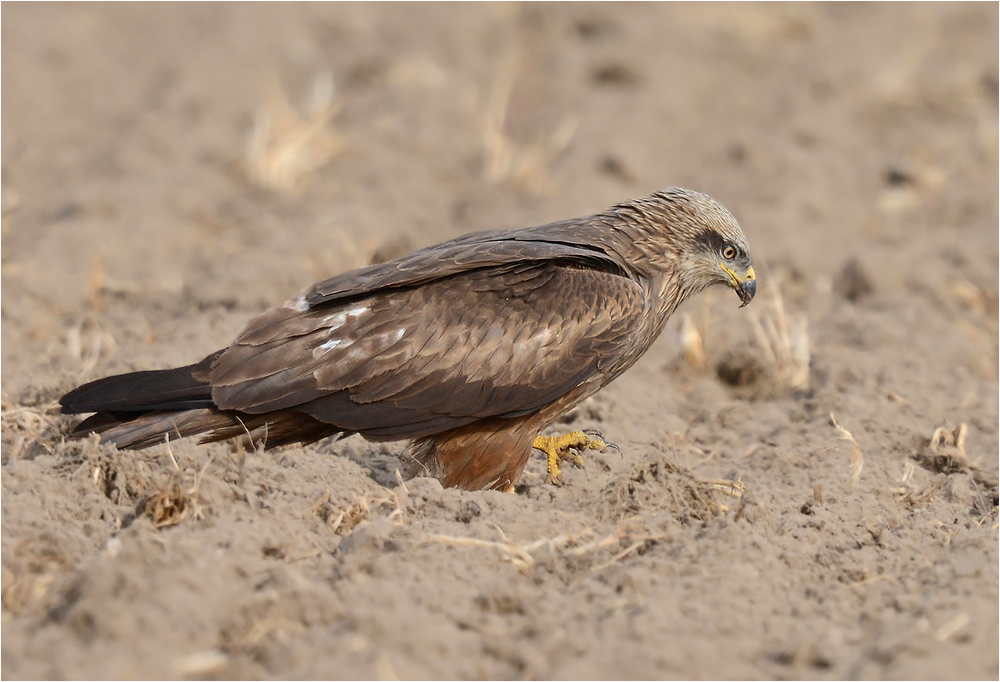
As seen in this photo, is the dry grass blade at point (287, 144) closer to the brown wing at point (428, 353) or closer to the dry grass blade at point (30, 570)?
the brown wing at point (428, 353)

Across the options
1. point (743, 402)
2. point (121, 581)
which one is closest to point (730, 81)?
point (743, 402)

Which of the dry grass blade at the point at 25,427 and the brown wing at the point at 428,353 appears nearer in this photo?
the brown wing at the point at 428,353

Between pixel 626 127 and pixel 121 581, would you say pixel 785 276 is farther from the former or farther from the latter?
pixel 121 581

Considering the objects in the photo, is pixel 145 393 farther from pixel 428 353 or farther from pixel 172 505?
pixel 428 353

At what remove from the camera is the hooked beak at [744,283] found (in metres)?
6.10

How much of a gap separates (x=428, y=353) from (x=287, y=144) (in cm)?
540

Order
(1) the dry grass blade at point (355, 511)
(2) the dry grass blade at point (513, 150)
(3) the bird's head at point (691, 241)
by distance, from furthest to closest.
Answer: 1. (2) the dry grass blade at point (513, 150)
2. (3) the bird's head at point (691, 241)
3. (1) the dry grass blade at point (355, 511)

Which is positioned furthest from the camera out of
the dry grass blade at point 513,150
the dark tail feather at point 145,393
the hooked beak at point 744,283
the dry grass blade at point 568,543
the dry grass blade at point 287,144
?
the dry grass blade at point 513,150

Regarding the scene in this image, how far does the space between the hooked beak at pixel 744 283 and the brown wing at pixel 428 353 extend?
0.95 metres

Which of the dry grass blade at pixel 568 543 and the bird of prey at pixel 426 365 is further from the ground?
the bird of prey at pixel 426 365

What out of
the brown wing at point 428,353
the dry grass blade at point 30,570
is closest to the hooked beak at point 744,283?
the brown wing at point 428,353

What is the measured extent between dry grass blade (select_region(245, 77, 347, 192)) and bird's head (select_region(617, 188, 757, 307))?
15.2 feet

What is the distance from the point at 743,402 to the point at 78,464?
3.80 m

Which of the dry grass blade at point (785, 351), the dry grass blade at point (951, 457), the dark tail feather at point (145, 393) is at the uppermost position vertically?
the dry grass blade at point (785, 351)
